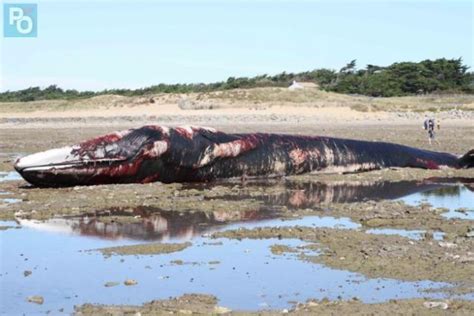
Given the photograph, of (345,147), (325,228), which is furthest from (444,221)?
(345,147)

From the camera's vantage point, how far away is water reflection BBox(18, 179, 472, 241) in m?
9.93

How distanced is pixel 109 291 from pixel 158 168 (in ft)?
26.8

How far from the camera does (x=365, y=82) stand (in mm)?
71562

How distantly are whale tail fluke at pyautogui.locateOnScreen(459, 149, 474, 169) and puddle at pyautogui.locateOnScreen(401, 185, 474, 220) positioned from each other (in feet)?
11.2

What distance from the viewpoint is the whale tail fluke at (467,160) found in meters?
18.4

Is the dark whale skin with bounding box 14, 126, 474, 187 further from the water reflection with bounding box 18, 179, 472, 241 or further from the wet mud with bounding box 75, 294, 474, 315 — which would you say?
the wet mud with bounding box 75, 294, 474, 315

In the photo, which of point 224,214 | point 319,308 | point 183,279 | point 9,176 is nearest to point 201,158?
point 9,176

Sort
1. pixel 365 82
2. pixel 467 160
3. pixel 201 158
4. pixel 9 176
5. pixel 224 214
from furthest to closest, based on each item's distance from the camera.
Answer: pixel 365 82 < pixel 467 160 < pixel 9 176 < pixel 201 158 < pixel 224 214

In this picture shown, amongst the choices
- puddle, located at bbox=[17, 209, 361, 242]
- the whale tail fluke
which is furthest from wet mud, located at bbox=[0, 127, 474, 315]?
the whale tail fluke

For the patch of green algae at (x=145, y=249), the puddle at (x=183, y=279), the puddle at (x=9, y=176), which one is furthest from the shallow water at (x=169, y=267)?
the puddle at (x=9, y=176)

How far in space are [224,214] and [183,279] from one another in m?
4.05

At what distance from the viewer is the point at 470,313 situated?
242 inches

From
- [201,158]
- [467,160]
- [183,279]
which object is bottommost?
[183,279]

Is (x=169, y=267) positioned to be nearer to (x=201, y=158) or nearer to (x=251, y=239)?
(x=251, y=239)
